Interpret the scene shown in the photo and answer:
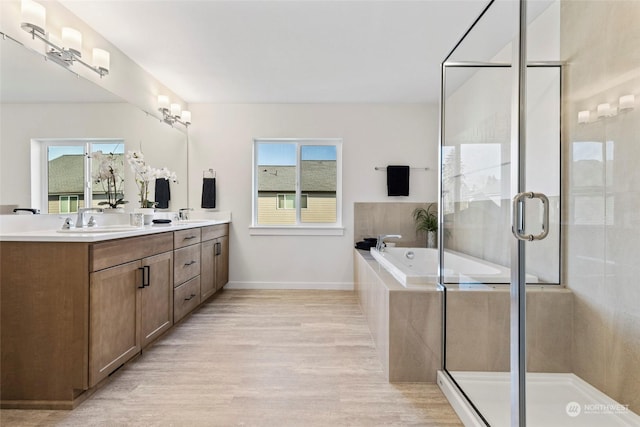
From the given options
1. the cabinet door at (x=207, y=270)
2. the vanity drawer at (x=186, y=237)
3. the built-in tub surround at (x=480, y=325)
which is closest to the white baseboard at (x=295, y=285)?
the cabinet door at (x=207, y=270)

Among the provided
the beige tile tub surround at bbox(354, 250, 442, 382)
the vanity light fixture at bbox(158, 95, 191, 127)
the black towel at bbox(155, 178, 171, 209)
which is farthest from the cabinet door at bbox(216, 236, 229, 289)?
the beige tile tub surround at bbox(354, 250, 442, 382)

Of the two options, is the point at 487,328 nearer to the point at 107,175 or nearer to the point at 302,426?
the point at 302,426

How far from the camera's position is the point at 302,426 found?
1561mm

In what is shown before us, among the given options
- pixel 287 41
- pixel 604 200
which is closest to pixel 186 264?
pixel 287 41

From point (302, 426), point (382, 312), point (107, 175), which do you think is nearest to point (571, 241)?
point (382, 312)

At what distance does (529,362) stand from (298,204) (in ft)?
10.2

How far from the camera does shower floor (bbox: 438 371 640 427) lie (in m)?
1.44

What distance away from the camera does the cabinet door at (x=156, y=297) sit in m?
2.19

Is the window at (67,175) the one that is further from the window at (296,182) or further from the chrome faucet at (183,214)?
the window at (296,182)

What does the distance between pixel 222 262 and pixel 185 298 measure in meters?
1.07

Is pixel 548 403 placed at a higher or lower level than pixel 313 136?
lower

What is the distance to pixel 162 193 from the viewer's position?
3.56 metres

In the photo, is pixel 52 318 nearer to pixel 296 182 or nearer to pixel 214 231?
pixel 214 231

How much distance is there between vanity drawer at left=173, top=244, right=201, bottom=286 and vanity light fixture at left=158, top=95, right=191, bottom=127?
4.67 feet
